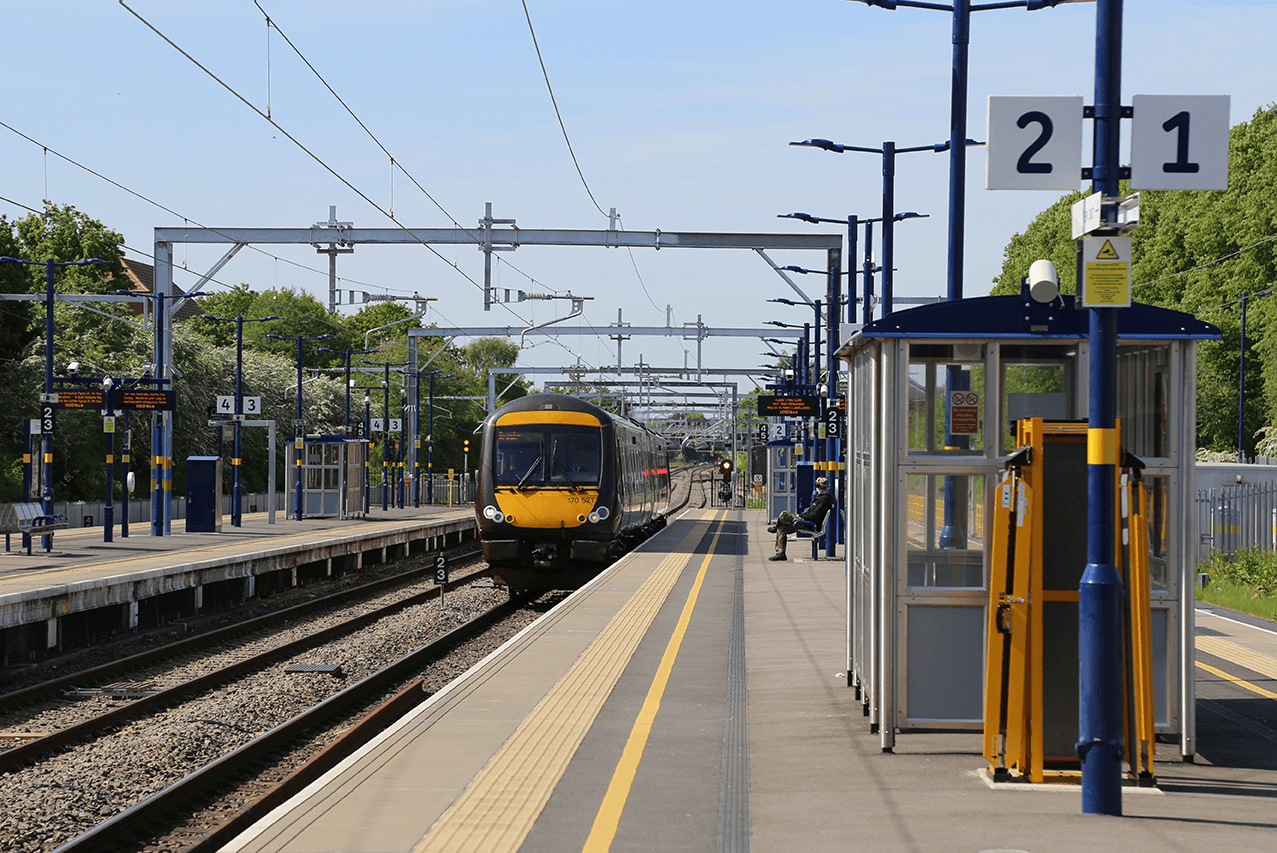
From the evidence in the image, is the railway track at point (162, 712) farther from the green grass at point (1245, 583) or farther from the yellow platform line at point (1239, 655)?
the green grass at point (1245, 583)

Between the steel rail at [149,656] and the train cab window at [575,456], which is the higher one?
the train cab window at [575,456]

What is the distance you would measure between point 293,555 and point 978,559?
1878 centimetres

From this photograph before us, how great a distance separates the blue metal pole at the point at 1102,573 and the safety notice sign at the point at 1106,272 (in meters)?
0.13

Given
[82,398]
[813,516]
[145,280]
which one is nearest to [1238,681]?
[813,516]

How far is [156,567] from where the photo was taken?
20547 millimetres

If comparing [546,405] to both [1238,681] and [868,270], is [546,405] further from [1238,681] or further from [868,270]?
[1238,681]

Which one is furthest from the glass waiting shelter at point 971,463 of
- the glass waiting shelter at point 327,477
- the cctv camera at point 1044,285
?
the glass waiting shelter at point 327,477

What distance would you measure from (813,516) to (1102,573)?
15734 mm

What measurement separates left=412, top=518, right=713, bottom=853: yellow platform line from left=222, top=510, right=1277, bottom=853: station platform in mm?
19

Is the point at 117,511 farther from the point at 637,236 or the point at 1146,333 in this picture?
the point at 1146,333

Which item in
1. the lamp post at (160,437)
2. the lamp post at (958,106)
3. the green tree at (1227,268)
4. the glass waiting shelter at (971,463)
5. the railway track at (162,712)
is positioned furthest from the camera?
the green tree at (1227,268)

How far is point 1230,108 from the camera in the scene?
7.30 meters

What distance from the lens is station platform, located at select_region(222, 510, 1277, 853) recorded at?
6.42 meters

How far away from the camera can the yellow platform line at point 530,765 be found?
6418 millimetres
